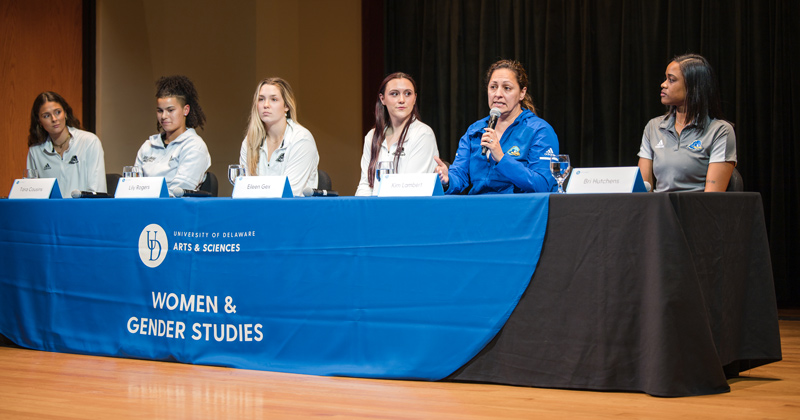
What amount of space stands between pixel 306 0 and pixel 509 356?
439cm

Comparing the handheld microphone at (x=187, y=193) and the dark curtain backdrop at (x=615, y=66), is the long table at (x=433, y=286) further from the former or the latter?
the dark curtain backdrop at (x=615, y=66)

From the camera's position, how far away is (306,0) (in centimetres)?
588

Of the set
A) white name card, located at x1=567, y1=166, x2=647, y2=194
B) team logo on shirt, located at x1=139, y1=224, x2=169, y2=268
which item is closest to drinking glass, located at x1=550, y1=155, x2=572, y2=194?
white name card, located at x1=567, y1=166, x2=647, y2=194

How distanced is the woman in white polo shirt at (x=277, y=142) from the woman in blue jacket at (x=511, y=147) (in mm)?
761

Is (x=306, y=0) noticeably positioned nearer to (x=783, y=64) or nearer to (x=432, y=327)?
(x=783, y=64)

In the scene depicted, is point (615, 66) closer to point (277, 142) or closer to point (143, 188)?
point (277, 142)

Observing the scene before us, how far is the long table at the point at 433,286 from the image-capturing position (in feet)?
6.81

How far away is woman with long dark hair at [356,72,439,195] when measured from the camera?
10.9ft

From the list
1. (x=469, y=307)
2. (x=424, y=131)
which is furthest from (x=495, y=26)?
(x=469, y=307)

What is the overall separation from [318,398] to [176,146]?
205 centimetres

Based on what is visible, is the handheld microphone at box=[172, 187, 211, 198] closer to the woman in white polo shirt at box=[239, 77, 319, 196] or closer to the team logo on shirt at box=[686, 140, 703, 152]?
the woman in white polo shirt at box=[239, 77, 319, 196]

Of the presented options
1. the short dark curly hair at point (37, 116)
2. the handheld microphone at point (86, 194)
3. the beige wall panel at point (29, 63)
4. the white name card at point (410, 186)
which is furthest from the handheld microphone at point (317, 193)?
the beige wall panel at point (29, 63)

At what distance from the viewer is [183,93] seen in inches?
148

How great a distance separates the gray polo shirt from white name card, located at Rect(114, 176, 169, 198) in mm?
2066
